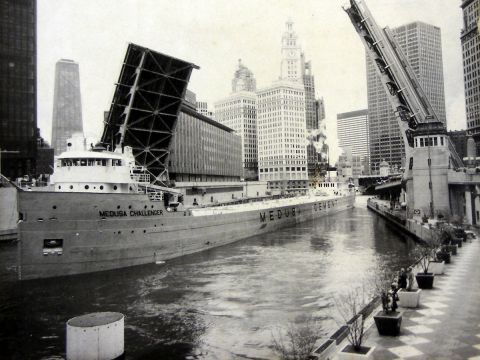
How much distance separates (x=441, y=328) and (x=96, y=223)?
1980 centimetres

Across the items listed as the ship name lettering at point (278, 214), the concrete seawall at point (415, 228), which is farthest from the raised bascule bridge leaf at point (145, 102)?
the concrete seawall at point (415, 228)

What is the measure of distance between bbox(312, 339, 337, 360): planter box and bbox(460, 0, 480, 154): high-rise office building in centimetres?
8086

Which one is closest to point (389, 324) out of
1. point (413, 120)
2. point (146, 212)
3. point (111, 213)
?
point (111, 213)

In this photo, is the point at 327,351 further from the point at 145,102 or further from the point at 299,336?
the point at 145,102

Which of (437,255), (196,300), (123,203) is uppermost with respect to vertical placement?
(123,203)

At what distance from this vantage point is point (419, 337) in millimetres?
10734

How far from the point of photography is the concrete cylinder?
10.6 meters

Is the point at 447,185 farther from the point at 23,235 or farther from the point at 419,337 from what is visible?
the point at 23,235

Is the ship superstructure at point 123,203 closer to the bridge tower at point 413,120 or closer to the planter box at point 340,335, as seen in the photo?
the planter box at point 340,335

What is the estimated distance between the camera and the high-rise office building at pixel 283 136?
15750 centimetres

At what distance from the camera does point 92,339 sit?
34.8 ft

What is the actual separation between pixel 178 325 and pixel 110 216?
12071mm

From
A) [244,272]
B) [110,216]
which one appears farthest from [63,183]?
[244,272]

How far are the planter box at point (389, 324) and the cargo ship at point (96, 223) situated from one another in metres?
18.6
